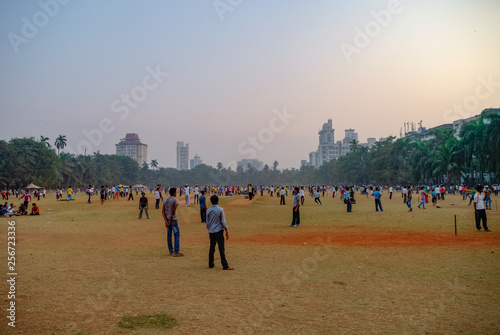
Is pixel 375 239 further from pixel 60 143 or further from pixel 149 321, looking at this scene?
pixel 60 143

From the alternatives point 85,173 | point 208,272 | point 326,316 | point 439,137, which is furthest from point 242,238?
point 85,173

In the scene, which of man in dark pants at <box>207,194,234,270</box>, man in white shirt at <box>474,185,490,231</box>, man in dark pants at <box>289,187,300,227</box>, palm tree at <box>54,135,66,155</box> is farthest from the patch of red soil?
palm tree at <box>54,135,66,155</box>

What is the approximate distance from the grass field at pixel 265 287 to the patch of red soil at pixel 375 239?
0.07 metres

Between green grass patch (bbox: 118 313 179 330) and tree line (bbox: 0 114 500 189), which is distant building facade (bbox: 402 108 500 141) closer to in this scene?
tree line (bbox: 0 114 500 189)

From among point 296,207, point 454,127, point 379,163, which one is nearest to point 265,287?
point 296,207

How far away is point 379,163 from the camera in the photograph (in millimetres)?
102062

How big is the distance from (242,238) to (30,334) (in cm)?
988

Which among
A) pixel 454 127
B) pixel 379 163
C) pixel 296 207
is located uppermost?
pixel 454 127

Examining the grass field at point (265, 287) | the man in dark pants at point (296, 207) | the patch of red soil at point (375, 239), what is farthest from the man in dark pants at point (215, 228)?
the man in dark pants at point (296, 207)

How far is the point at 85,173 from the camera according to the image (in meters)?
117

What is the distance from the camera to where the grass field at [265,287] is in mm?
5301

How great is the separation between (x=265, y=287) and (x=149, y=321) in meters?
2.51

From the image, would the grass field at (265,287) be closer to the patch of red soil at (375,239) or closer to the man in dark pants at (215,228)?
the patch of red soil at (375,239)

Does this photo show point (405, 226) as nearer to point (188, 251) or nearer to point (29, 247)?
point (188, 251)
